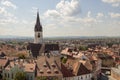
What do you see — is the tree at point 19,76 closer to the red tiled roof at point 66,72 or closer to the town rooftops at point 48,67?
the town rooftops at point 48,67

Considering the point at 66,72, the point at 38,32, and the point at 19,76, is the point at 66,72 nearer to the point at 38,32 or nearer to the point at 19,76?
the point at 19,76

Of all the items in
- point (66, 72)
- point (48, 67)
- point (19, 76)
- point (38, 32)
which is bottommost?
point (19, 76)

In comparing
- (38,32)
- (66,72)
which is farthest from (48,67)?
(38,32)

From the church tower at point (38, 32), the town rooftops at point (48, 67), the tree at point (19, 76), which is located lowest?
the tree at point (19, 76)

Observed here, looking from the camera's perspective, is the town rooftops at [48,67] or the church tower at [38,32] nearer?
the town rooftops at [48,67]

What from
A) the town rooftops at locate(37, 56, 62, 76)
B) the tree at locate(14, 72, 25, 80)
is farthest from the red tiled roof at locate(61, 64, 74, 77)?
the tree at locate(14, 72, 25, 80)

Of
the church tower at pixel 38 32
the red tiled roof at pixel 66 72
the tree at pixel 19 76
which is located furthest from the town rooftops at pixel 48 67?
the church tower at pixel 38 32

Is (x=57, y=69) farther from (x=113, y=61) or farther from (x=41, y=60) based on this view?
(x=113, y=61)

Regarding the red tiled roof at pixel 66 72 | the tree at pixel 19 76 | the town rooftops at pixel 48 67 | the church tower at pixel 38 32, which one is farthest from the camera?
the church tower at pixel 38 32

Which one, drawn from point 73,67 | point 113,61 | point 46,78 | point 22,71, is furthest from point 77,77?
point 113,61

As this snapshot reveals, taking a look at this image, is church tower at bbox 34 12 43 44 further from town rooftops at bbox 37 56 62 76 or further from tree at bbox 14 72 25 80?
tree at bbox 14 72 25 80

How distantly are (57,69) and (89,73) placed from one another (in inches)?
367

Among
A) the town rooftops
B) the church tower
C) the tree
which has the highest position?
the church tower

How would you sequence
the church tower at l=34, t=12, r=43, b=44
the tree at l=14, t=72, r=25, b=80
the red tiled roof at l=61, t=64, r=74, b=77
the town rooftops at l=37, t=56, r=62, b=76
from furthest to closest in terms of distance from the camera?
the church tower at l=34, t=12, r=43, b=44
the red tiled roof at l=61, t=64, r=74, b=77
the town rooftops at l=37, t=56, r=62, b=76
the tree at l=14, t=72, r=25, b=80
